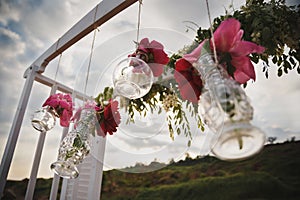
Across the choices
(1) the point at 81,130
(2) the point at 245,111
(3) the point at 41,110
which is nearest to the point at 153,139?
(1) the point at 81,130

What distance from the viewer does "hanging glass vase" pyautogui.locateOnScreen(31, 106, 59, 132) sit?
87 centimetres

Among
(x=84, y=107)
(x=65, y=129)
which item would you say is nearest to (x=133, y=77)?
(x=84, y=107)

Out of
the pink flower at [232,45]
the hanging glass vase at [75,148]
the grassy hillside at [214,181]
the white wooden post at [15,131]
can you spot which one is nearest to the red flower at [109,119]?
the hanging glass vase at [75,148]

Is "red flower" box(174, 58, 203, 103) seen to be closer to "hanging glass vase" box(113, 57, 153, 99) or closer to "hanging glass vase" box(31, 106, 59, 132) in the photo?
"hanging glass vase" box(113, 57, 153, 99)

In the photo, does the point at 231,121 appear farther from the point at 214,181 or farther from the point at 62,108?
the point at 214,181

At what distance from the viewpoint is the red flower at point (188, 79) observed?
0.42 meters

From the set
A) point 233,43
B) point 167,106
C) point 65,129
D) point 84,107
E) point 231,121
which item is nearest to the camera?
point 231,121

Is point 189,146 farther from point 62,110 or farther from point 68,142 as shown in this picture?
point 62,110

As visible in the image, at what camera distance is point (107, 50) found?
0.94 m

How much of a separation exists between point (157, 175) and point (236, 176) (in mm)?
868

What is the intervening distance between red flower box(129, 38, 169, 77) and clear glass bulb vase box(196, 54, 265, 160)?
0.33 metres

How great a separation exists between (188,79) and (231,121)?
200mm

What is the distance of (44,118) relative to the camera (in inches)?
34.5

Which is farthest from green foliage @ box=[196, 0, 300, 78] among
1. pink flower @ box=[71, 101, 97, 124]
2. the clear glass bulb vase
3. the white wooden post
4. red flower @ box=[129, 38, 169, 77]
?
the white wooden post
